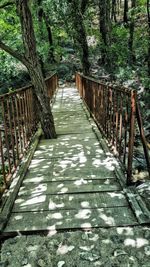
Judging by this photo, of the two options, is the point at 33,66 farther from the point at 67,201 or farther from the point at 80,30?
the point at 80,30

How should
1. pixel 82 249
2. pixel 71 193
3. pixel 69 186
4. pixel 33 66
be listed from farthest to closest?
pixel 33 66 < pixel 69 186 < pixel 71 193 < pixel 82 249

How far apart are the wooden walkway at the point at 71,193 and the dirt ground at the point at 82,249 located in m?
0.13

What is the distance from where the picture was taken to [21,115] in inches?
213

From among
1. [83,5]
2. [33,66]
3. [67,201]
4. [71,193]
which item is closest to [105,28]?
[83,5]

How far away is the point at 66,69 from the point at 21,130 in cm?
1956

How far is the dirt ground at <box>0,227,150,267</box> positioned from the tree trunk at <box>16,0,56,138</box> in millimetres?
3975

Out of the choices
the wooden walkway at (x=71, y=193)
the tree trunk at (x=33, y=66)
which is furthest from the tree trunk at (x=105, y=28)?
the wooden walkway at (x=71, y=193)

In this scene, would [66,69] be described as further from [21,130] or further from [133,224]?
[133,224]

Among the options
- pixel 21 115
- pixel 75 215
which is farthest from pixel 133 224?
pixel 21 115

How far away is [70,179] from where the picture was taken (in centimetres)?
428

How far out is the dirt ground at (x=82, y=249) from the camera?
2.57 metres

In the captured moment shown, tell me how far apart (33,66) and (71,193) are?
11.0 ft

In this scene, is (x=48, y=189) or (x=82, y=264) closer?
(x=82, y=264)

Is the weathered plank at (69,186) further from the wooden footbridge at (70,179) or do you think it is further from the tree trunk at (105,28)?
the tree trunk at (105,28)
